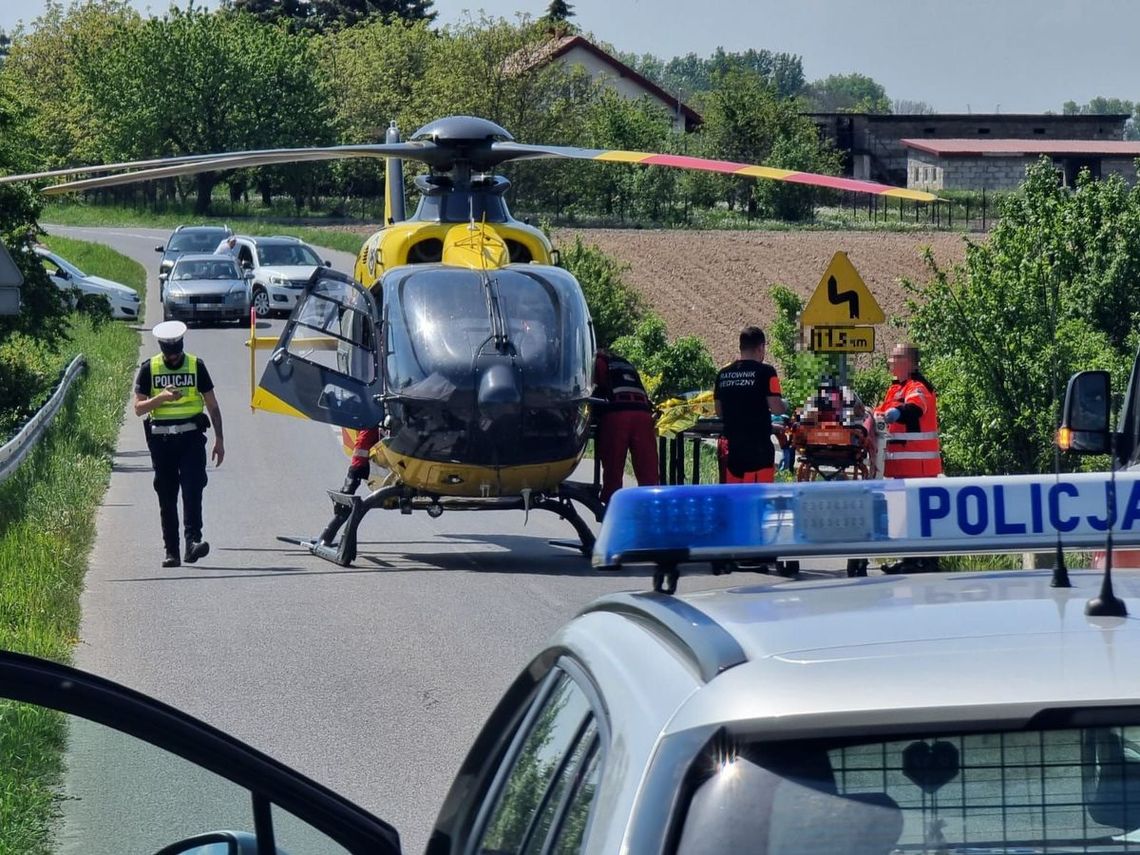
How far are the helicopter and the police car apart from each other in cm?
1022

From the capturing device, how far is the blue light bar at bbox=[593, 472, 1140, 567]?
2.98 metres

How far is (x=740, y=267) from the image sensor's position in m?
61.3

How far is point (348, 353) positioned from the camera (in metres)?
15.7

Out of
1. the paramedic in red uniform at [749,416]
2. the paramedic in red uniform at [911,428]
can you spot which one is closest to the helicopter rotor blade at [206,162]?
the paramedic in red uniform at [749,416]

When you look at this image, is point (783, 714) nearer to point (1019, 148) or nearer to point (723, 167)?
point (723, 167)

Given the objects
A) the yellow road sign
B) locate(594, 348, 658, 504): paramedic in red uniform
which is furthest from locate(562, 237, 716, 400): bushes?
locate(594, 348, 658, 504): paramedic in red uniform

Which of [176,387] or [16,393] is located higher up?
[176,387]

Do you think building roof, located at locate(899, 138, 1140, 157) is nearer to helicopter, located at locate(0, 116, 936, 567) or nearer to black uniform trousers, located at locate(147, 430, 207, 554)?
helicopter, located at locate(0, 116, 936, 567)

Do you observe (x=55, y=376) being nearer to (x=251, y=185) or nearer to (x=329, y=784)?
(x=329, y=784)

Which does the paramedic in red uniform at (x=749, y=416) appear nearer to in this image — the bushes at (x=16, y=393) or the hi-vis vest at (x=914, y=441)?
the hi-vis vest at (x=914, y=441)

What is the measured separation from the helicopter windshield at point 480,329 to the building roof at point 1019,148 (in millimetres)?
92251

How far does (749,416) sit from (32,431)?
26.9 ft

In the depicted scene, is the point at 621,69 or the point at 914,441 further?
the point at 621,69

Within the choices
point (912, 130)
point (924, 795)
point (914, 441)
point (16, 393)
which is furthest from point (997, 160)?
point (924, 795)
